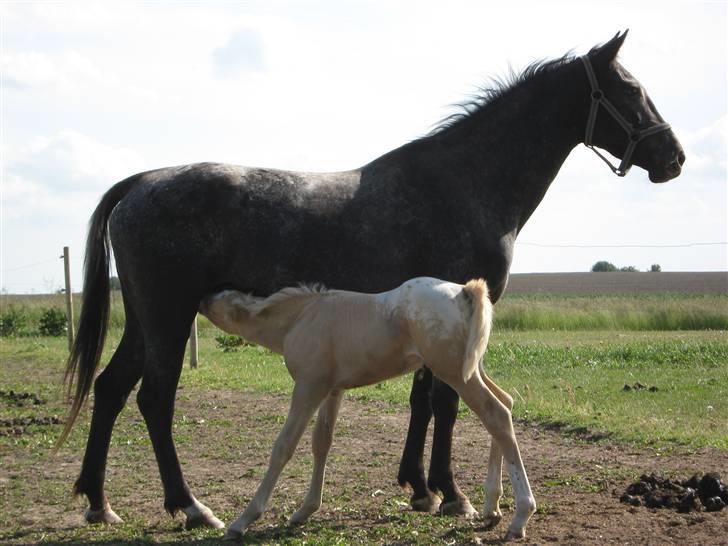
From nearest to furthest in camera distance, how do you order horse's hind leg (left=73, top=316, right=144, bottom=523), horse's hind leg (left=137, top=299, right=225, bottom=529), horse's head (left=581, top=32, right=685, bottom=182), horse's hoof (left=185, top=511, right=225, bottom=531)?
horse's hoof (left=185, top=511, right=225, bottom=531) < horse's hind leg (left=137, top=299, right=225, bottom=529) < horse's hind leg (left=73, top=316, right=144, bottom=523) < horse's head (left=581, top=32, right=685, bottom=182)

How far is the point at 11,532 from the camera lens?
20.3 feet

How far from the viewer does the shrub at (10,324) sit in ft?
81.4

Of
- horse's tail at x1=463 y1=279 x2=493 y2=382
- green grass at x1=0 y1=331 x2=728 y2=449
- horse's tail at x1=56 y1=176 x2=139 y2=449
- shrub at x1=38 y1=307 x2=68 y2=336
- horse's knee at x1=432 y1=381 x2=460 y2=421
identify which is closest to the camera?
horse's tail at x1=463 y1=279 x2=493 y2=382

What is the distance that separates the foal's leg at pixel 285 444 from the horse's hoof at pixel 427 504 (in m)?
1.19

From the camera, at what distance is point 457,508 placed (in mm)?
6504

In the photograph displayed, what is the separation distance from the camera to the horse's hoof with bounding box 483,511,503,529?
6.03 m

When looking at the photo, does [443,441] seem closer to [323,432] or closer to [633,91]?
[323,432]

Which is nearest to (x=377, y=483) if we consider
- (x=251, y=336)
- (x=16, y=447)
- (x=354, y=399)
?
(x=251, y=336)

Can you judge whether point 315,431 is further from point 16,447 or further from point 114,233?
point 16,447

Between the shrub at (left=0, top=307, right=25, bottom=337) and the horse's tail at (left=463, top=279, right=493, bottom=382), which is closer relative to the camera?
the horse's tail at (left=463, top=279, right=493, bottom=382)

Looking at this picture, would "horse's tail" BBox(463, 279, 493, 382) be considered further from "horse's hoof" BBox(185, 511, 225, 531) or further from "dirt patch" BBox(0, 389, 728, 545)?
"horse's hoof" BBox(185, 511, 225, 531)

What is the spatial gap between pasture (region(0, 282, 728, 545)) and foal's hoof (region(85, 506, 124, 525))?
0.26 ft

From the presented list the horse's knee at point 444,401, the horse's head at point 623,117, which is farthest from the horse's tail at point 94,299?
the horse's head at point 623,117

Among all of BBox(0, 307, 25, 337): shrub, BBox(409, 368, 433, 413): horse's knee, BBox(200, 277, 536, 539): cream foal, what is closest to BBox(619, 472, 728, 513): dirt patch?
BBox(200, 277, 536, 539): cream foal
